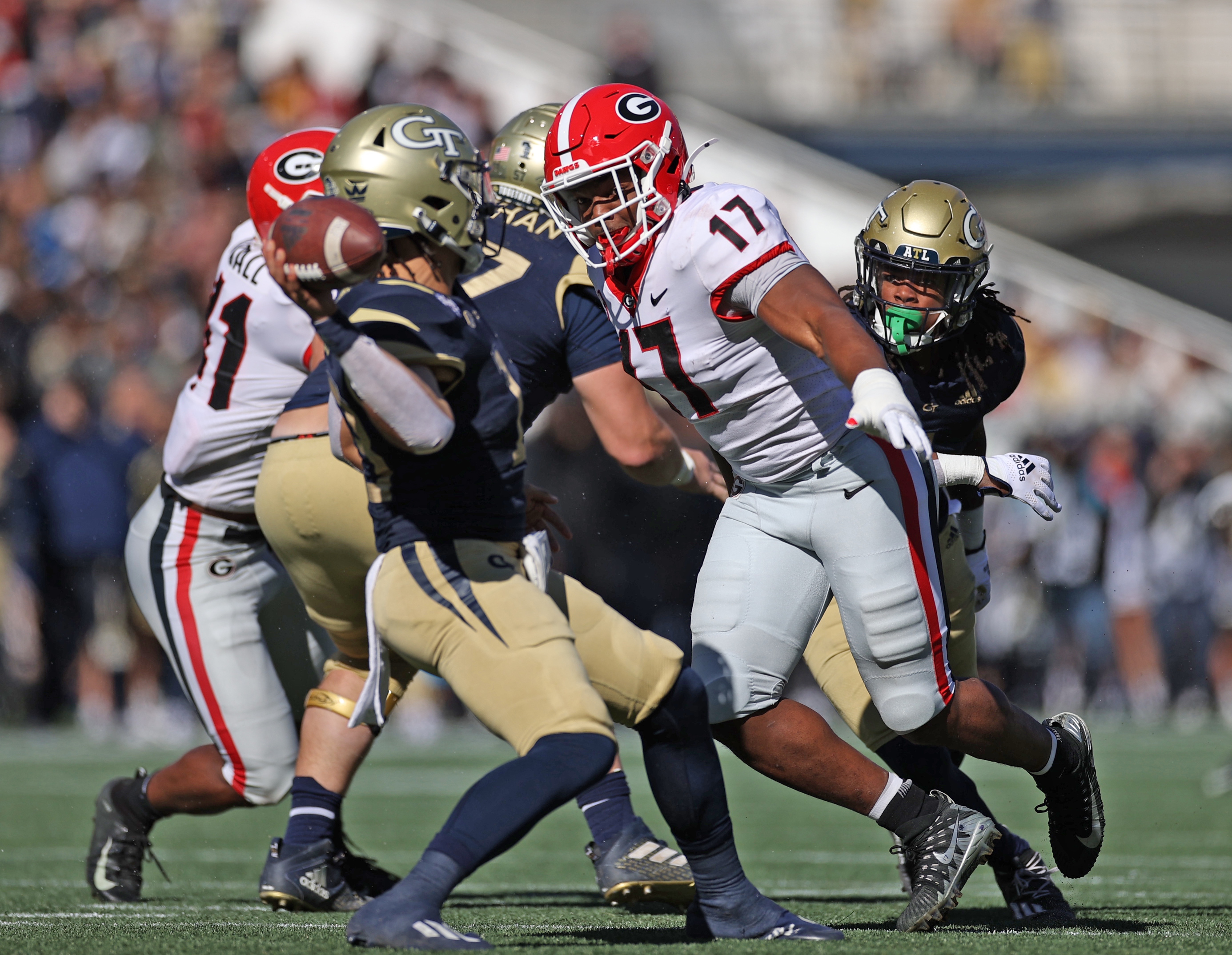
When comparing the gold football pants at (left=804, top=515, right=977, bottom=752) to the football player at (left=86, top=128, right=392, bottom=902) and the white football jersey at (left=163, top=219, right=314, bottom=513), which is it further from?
the white football jersey at (left=163, top=219, right=314, bottom=513)

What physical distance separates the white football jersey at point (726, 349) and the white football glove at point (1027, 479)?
35cm

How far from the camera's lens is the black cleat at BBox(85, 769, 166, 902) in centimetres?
471

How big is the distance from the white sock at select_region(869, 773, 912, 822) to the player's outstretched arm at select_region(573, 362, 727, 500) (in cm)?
86

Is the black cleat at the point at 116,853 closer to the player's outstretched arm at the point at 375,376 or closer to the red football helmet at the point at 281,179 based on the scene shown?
the red football helmet at the point at 281,179

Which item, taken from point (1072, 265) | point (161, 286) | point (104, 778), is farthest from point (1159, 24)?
point (104, 778)

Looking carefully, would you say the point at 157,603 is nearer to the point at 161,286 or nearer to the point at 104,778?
the point at 104,778

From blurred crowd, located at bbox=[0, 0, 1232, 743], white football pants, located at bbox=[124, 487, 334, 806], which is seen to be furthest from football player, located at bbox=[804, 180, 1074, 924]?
blurred crowd, located at bbox=[0, 0, 1232, 743]

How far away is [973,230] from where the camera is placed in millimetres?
4223

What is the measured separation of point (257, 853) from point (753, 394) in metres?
2.91

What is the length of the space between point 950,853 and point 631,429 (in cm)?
125

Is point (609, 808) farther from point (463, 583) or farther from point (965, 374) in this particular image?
point (965, 374)

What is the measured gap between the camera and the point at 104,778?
805 cm

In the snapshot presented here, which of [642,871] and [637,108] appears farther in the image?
[642,871]

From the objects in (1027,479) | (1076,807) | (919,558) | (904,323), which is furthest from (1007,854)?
(904,323)
